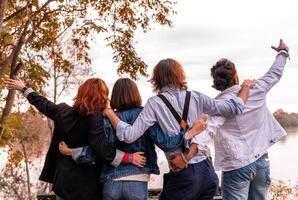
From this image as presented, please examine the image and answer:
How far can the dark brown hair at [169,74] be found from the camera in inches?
114

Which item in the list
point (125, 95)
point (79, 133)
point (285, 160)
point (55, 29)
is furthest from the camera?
point (285, 160)

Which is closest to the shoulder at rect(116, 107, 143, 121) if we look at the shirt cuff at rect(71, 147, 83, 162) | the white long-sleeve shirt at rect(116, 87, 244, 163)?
the white long-sleeve shirt at rect(116, 87, 244, 163)

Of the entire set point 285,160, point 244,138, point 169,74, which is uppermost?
point 169,74

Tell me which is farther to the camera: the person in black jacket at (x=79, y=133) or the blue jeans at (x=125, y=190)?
the person in black jacket at (x=79, y=133)

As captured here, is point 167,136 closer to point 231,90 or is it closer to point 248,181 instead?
point 231,90

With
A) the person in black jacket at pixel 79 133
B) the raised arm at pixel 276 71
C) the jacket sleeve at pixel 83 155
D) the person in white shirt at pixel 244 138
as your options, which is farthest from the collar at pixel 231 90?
the jacket sleeve at pixel 83 155

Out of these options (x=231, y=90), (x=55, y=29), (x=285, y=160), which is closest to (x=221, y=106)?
(x=231, y=90)

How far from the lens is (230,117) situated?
311 cm

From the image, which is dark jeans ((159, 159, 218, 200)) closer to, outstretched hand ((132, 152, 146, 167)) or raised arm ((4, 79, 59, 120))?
outstretched hand ((132, 152, 146, 167))

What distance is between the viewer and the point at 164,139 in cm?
284

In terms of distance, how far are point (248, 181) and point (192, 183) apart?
52cm

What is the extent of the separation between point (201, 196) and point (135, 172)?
442mm

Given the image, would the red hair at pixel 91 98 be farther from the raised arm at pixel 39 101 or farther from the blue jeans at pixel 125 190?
the blue jeans at pixel 125 190

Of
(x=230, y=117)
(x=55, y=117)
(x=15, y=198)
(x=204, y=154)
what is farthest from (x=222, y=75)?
(x=15, y=198)
